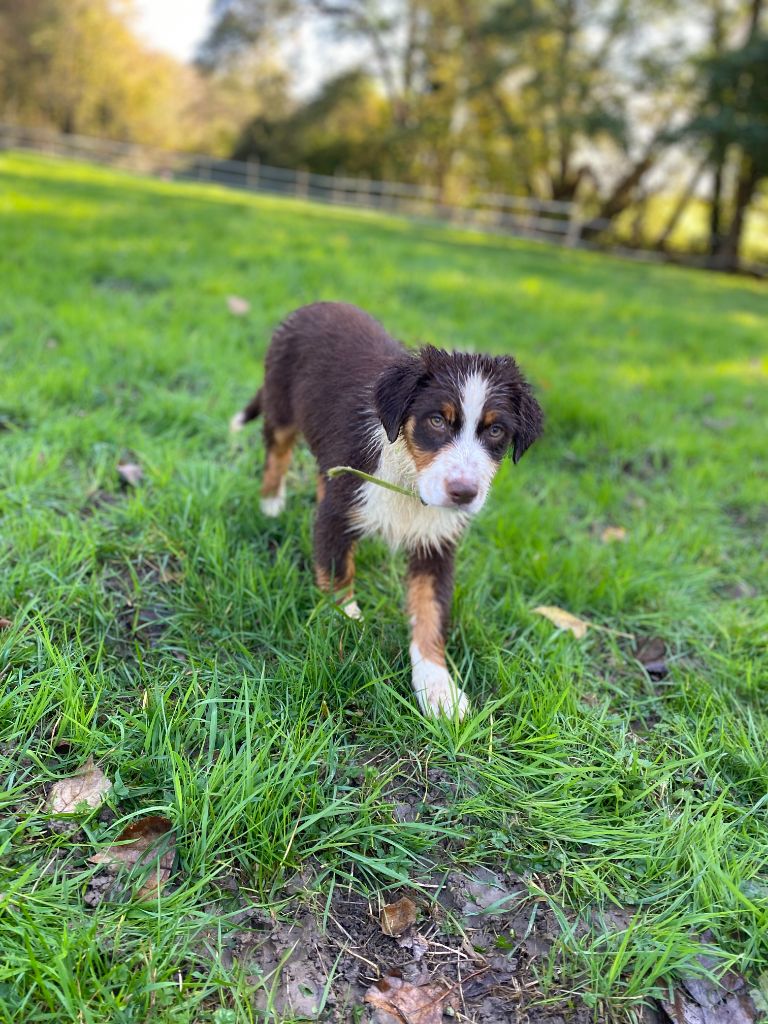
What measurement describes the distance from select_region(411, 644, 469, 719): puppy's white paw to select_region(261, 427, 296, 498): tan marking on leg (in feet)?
4.40

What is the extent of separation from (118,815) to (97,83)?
49.4m

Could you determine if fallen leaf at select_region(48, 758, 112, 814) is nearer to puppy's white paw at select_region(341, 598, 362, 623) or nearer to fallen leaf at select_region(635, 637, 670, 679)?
puppy's white paw at select_region(341, 598, 362, 623)

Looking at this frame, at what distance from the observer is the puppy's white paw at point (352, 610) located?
279cm

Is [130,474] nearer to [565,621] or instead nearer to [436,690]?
[436,690]

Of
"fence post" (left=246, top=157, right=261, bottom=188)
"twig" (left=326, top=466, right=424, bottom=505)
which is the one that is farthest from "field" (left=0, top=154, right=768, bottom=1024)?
"fence post" (left=246, top=157, right=261, bottom=188)

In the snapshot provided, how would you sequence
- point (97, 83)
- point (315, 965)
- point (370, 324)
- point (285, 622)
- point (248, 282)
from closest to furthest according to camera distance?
1. point (315, 965)
2. point (285, 622)
3. point (370, 324)
4. point (248, 282)
5. point (97, 83)

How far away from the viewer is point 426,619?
2.74 m

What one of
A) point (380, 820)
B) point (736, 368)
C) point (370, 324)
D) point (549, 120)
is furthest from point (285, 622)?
point (549, 120)

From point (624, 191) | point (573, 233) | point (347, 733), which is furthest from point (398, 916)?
point (624, 191)

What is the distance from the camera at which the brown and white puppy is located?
2.47m

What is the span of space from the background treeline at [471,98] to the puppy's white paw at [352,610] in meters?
26.4

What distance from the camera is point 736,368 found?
25.2ft

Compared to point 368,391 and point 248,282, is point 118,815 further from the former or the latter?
point 248,282

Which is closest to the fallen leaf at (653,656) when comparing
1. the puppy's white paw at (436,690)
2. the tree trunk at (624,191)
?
the puppy's white paw at (436,690)
